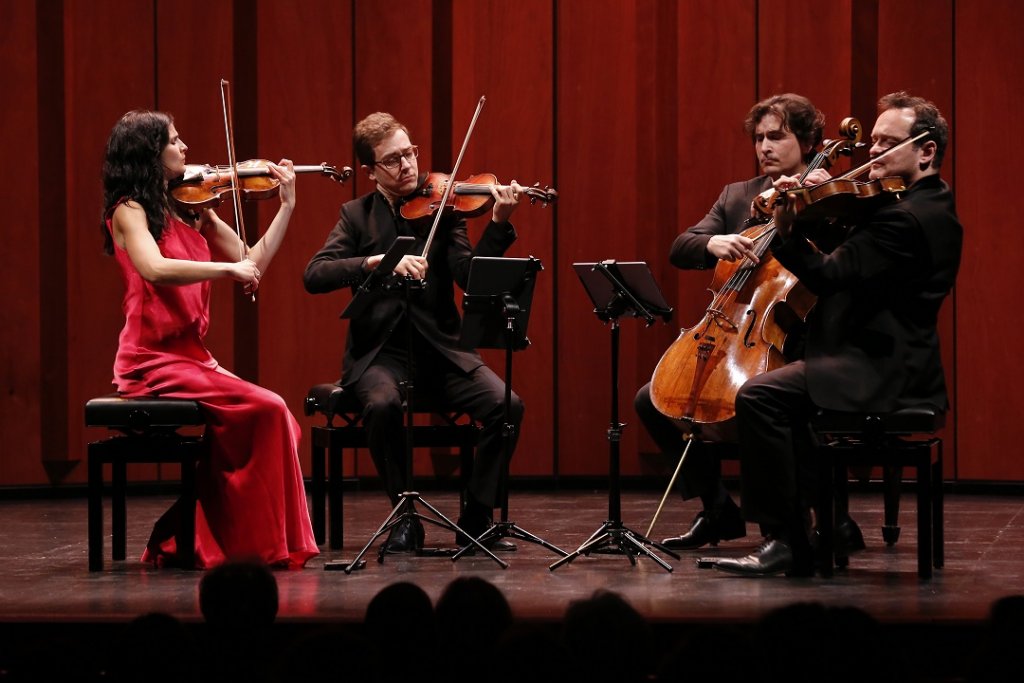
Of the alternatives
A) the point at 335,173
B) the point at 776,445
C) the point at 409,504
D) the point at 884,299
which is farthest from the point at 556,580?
the point at 335,173

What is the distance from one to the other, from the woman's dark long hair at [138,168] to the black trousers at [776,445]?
5.97 ft

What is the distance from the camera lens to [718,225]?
4.52m

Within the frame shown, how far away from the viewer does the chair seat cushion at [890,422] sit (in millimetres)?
3689

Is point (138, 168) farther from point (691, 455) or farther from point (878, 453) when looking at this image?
point (878, 453)

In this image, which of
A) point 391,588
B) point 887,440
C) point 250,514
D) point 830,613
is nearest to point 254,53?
point 250,514

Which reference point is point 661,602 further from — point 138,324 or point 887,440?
point 138,324

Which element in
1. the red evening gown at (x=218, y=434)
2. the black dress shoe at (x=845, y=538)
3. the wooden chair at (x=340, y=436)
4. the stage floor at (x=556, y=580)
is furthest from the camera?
the wooden chair at (x=340, y=436)

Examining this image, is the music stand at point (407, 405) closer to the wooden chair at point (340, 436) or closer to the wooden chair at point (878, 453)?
the wooden chair at point (340, 436)

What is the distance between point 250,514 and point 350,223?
1.11 meters

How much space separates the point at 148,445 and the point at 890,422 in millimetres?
2128

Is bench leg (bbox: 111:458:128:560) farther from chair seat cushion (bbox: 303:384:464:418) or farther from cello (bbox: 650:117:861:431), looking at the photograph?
cello (bbox: 650:117:861:431)

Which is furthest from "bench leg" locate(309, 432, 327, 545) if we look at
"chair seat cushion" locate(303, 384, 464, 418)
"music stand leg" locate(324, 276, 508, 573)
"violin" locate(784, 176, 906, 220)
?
"violin" locate(784, 176, 906, 220)

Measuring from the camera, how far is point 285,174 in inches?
170

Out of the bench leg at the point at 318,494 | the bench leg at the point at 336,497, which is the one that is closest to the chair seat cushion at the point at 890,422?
the bench leg at the point at 336,497
